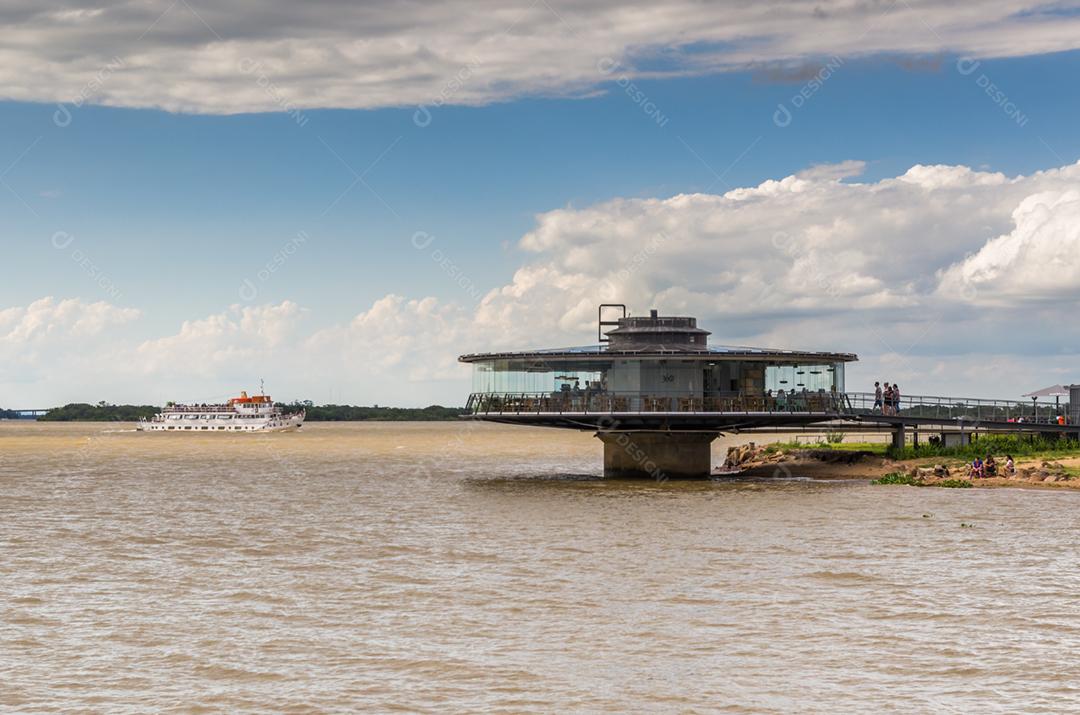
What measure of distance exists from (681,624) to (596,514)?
20095 mm

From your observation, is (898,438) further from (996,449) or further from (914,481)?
(914,481)

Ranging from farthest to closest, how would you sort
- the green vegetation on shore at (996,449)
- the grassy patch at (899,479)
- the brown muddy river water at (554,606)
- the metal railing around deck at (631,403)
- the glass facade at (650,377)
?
the green vegetation on shore at (996,449) < the glass facade at (650,377) < the metal railing around deck at (631,403) < the grassy patch at (899,479) < the brown muddy river water at (554,606)

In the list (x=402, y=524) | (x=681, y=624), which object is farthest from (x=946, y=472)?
(x=681, y=624)

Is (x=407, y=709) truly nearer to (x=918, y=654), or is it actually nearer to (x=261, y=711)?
(x=261, y=711)

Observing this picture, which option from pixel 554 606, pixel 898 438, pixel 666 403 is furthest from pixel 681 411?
pixel 554 606

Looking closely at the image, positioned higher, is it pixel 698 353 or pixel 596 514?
pixel 698 353

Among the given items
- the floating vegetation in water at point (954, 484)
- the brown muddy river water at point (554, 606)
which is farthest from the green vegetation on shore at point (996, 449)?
the brown muddy river water at point (554, 606)

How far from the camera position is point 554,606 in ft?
86.0

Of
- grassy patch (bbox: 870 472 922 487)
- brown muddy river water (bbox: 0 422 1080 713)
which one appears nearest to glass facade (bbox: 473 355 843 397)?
grassy patch (bbox: 870 472 922 487)

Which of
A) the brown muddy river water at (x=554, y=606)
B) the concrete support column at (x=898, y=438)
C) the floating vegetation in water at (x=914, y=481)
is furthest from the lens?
the concrete support column at (x=898, y=438)

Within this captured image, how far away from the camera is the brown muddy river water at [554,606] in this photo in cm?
1962

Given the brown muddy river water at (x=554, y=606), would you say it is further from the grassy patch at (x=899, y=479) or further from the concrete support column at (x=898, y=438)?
the concrete support column at (x=898, y=438)

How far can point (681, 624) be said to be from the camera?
24.4 m

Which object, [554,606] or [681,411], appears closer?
[554,606]
